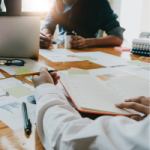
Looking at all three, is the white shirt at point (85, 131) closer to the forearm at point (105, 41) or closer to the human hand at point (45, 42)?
the human hand at point (45, 42)

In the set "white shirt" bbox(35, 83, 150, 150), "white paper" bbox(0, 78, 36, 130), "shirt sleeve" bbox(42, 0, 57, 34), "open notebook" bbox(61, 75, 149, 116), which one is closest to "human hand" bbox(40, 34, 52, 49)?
"shirt sleeve" bbox(42, 0, 57, 34)

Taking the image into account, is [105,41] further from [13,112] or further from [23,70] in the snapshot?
[13,112]

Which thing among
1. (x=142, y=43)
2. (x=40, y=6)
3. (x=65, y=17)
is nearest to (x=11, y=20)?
(x=142, y=43)

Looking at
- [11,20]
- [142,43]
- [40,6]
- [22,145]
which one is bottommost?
[22,145]

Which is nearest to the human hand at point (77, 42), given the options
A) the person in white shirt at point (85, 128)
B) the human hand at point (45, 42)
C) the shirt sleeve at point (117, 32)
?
the human hand at point (45, 42)

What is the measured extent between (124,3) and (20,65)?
9.29 ft

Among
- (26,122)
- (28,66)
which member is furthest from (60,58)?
(26,122)

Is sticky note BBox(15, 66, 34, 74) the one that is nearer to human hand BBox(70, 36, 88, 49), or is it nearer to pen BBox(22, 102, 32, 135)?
pen BBox(22, 102, 32, 135)

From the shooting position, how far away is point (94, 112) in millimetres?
505

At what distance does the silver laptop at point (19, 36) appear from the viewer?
1006 mm

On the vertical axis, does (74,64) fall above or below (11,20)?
below

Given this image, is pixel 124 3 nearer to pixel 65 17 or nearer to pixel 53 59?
pixel 65 17

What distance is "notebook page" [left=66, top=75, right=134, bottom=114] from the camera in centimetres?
52

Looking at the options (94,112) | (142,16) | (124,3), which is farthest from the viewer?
(124,3)
